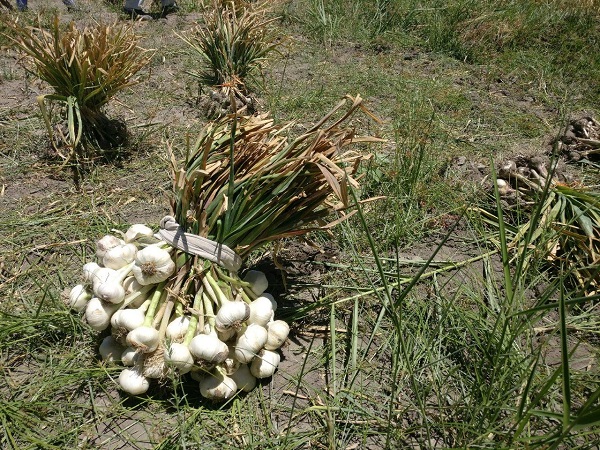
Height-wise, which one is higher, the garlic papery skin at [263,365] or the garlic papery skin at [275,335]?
the garlic papery skin at [275,335]

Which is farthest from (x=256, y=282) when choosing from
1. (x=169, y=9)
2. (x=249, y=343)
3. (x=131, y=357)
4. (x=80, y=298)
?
(x=169, y=9)

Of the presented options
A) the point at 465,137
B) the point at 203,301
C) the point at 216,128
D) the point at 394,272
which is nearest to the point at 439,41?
the point at 465,137

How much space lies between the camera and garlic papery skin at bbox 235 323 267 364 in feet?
5.43

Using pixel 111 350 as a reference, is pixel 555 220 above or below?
above

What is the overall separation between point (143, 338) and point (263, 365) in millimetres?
425

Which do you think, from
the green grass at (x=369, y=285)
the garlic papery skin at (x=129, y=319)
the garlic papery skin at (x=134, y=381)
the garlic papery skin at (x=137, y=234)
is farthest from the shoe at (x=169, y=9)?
the garlic papery skin at (x=134, y=381)

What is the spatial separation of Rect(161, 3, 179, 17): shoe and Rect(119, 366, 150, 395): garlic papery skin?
4816 millimetres

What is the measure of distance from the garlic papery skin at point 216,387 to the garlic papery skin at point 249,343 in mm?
89

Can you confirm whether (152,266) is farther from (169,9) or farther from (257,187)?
(169,9)

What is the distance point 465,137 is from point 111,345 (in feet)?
9.59

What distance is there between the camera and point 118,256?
5.87ft

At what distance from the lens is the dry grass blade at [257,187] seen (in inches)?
69.7

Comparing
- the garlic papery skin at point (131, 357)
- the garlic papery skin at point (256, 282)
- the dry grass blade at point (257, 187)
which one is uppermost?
the dry grass blade at point (257, 187)

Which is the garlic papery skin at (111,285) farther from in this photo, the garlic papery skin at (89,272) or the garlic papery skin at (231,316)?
the garlic papery skin at (231,316)
